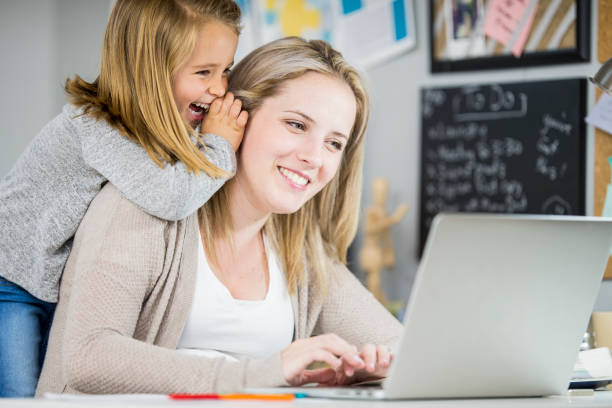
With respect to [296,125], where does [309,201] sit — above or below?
below

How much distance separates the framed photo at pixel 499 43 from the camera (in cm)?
294

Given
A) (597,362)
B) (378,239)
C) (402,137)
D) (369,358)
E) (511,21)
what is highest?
(511,21)

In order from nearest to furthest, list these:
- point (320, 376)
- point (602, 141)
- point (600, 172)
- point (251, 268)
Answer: point (320, 376), point (251, 268), point (602, 141), point (600, 172)

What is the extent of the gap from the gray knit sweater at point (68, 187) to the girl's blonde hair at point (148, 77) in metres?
0.02

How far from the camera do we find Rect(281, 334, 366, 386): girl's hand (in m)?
0.95

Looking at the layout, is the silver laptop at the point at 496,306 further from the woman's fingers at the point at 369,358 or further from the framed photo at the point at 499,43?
the framed photo at the point at 499,43

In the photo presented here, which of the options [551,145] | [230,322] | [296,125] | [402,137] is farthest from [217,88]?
[402,137]

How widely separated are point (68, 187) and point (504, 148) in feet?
7.38

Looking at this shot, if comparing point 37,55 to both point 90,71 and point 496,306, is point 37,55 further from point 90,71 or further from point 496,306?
point 496,306

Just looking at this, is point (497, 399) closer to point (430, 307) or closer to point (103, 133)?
point (430, 307)

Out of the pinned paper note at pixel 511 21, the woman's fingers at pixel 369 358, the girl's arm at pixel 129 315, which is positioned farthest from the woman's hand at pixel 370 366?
the pinned paper note at pixel 511 21

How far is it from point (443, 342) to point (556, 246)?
0.17 metres

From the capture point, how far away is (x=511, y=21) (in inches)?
→ 124

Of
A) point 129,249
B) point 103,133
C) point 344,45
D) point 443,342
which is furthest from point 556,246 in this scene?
point 344,45
